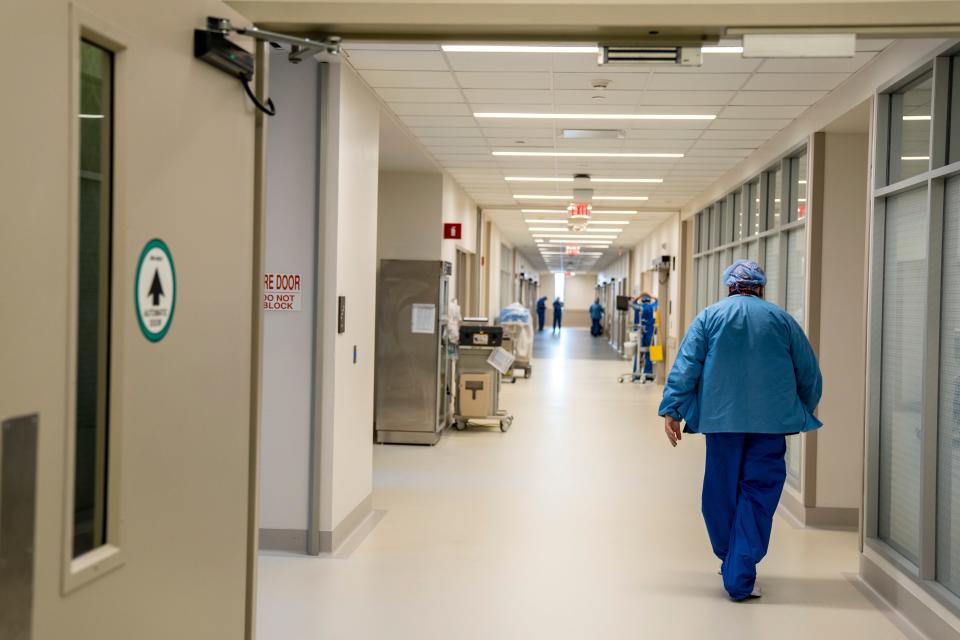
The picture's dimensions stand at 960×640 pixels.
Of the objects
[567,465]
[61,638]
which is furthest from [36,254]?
[567,465]

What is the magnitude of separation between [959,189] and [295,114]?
11.1 feet

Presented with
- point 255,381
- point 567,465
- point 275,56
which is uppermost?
point 275,56

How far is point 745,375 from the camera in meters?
4.33

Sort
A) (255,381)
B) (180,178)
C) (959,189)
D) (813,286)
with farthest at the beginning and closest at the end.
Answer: (813,286), (959,189), (255,381), (180,178)

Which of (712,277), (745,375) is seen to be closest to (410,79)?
(745,375)

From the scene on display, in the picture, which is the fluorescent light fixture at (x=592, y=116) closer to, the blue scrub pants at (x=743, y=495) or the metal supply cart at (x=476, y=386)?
the blue scrub pants at (x=743, y=495)

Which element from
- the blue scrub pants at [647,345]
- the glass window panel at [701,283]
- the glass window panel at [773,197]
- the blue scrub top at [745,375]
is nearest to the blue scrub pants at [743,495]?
the blue scrub top at [745,375]

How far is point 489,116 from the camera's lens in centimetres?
682

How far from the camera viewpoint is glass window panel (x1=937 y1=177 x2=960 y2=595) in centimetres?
371

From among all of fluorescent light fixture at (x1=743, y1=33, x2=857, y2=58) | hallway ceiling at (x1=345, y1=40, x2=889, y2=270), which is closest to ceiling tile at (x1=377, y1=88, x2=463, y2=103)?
hallway ceiling at (x1=345, y1=40, x2=889, y2=270)

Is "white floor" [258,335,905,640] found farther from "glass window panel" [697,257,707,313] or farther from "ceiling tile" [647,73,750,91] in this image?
"glass window panel" [697,257,707,313]

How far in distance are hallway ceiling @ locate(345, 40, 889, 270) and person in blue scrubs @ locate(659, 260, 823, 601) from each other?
55.0 inches

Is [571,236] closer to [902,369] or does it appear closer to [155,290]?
[902,369]

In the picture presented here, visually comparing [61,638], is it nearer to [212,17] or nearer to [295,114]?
[212,17]
